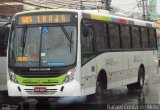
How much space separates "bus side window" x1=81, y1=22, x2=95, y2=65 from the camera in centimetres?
1318

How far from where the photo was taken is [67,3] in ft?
142

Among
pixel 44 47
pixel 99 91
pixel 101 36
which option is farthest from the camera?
pixel 101 36

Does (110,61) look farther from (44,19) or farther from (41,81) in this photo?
(41,81)

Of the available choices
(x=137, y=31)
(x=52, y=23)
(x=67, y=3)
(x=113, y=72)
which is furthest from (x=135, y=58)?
(x=67, y=3)

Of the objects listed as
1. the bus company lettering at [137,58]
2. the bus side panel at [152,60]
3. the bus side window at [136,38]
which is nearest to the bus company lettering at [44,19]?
the bus side window at [136,38]

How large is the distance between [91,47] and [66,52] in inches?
49.0

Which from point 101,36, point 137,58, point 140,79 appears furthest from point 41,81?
point 140,79

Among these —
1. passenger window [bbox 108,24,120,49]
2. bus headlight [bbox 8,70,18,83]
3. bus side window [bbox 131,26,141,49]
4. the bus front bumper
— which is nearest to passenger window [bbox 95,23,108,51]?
passenger window [bbox 108,24,120,49]

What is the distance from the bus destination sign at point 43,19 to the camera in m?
13.2

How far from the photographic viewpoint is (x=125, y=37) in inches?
684

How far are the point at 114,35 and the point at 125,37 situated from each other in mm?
1320

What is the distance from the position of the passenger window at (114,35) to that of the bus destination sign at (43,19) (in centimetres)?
289

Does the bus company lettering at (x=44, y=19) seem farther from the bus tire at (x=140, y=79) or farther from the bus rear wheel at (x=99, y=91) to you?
the bus tire at (x=140, y=79)

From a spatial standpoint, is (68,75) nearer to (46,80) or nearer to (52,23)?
(46,80)
